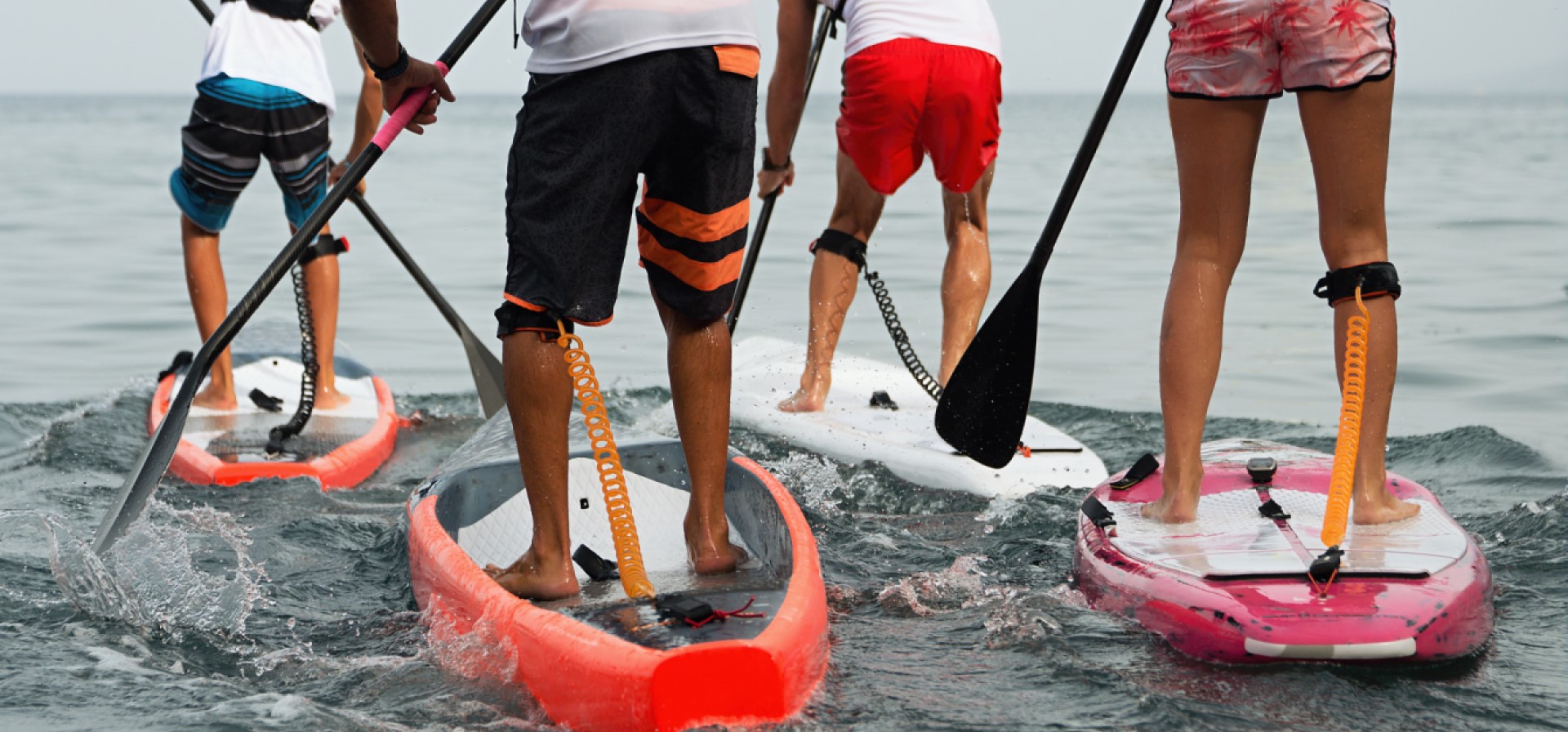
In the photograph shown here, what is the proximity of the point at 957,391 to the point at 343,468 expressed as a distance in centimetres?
206

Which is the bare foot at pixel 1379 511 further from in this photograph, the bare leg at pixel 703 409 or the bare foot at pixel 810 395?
the bare foot at pixel 810 395

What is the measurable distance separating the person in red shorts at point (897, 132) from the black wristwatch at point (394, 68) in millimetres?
1691

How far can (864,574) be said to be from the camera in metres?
3.52

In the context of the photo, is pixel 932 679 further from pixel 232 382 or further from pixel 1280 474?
pixel 232 382

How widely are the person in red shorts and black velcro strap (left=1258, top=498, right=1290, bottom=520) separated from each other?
1592 mm

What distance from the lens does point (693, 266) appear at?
298 centimetres

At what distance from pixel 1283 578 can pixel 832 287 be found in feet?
7.62

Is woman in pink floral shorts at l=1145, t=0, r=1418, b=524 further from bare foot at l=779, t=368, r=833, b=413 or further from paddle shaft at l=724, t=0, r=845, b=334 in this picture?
paddle shaft at l=724, t=0, r=845, b=334

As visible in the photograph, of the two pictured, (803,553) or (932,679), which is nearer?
(932,679)

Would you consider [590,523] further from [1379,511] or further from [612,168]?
[1379,511]

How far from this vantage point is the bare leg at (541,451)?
2.83 meters

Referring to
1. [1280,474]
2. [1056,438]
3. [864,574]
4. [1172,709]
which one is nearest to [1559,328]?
[1056,438]

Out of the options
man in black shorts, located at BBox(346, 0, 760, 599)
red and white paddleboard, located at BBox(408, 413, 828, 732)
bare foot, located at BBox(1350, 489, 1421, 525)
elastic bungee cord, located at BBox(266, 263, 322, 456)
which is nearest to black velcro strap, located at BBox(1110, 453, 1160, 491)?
bare foot, located at BBox(1350, 489, 1421, 525)

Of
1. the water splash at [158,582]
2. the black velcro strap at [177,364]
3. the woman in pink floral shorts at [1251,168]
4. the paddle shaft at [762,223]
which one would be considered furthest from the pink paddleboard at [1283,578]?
the black velcro strap at [177,364]
